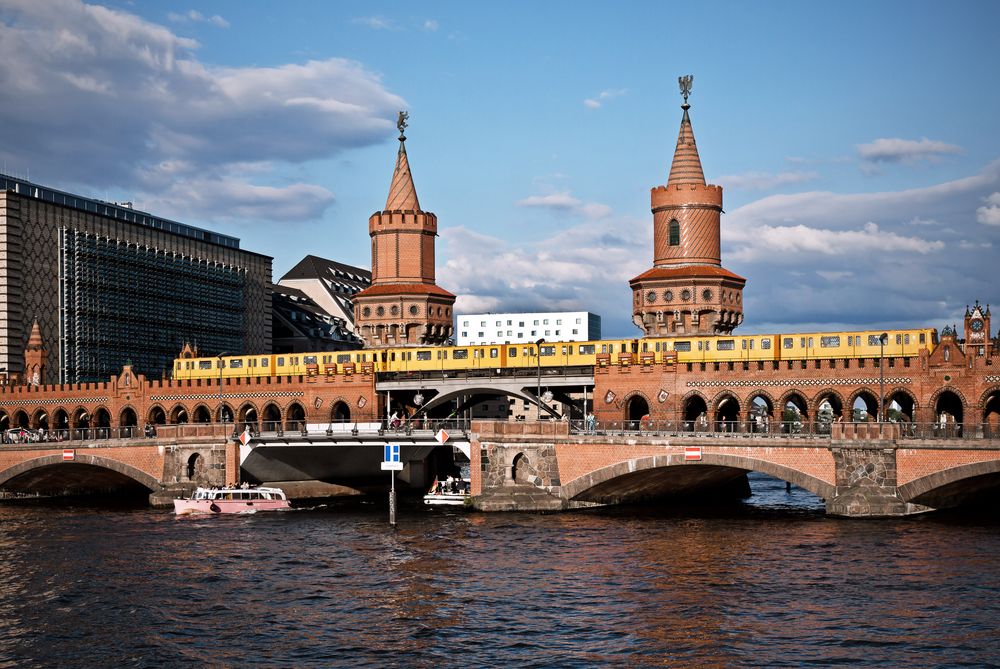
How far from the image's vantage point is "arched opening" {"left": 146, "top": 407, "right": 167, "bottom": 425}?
405ft

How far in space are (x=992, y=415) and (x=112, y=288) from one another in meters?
97.6

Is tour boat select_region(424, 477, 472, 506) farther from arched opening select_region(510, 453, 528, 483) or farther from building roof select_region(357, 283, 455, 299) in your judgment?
building roof select_region(357, 283, 455, 299)

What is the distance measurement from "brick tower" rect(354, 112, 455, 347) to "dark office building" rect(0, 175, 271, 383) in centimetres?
3466

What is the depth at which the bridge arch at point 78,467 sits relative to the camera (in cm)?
9912

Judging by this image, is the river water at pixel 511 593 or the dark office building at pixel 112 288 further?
the dark office building at pixel 112 288

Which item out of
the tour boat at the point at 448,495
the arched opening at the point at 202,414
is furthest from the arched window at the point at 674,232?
the arched opening at the point at 202,414

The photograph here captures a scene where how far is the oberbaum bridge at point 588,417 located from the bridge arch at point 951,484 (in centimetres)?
13

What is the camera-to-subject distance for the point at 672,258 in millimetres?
116500

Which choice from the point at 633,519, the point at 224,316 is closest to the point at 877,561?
the point at 633,519

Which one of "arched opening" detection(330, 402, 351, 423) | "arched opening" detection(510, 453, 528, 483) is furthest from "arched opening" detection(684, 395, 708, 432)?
"arched opening" detection(330, 402, 351, 423)

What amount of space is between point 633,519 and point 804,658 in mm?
36472

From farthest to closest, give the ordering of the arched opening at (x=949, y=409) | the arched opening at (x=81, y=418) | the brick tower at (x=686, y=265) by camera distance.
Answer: the arched opening at (x=81, y=418) → the brick tower at (x=686, y=265) → the arched opening at (x=949, y=409)

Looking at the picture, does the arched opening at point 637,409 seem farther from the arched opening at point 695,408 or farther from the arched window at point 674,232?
the arched window at point 674,232

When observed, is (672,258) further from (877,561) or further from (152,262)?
(152,262)
